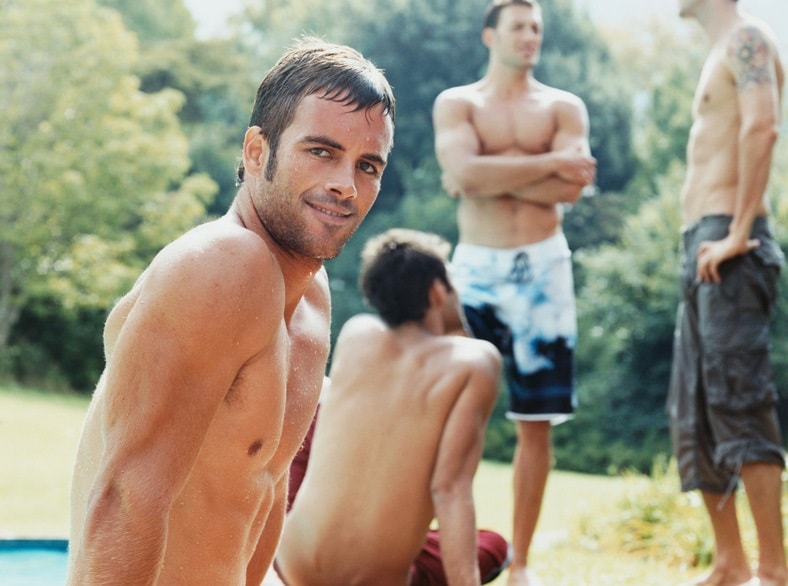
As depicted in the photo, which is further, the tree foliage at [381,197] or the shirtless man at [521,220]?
the tree foliage at [381,197]

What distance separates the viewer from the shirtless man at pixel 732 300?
407 centimetres

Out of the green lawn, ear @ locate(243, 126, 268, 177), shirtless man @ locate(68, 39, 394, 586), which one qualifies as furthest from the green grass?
ear @ locate(243, 126, 268, 177)

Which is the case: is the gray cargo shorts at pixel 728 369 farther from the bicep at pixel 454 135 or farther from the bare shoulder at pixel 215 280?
the bare shoulder at pixel 215 280

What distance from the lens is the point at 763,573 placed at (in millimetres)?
3990

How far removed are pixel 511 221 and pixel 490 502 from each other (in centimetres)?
623

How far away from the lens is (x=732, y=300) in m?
4.18

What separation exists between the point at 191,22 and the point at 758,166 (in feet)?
87.3

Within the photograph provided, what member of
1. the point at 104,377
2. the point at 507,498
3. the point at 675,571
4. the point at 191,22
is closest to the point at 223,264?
the point at 104,377

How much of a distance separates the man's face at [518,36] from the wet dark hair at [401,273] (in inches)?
50.5

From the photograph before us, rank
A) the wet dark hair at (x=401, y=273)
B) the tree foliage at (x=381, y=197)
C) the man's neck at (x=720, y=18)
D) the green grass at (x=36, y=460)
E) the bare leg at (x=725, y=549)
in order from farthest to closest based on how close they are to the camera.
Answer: the tree foliage at (x=381, y=197) → the green grass at (x=36, y=460) → the man's neck at (x=720, y=18) → the bare leg at (x=725, y=549) → the wet dark hair at (x=401, y=273)

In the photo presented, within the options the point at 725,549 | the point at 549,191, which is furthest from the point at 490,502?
the point at 549,191

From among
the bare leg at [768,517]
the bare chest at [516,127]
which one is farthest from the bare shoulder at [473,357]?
the bare chest at [516,127]

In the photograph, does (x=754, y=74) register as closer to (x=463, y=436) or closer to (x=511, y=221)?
(x=511, y=221)

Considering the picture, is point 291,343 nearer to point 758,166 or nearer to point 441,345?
point 441,345
